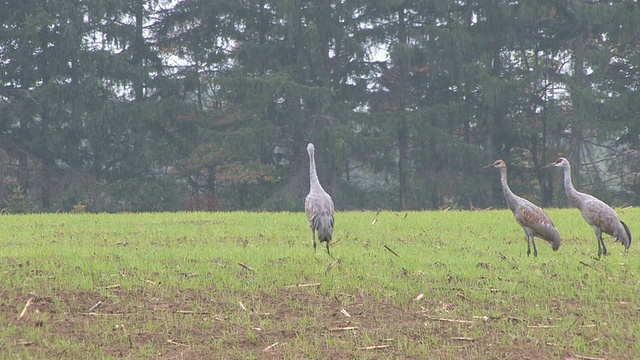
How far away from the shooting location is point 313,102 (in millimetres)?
35469

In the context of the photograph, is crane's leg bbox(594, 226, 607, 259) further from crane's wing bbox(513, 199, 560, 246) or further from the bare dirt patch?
the bare dirt patch

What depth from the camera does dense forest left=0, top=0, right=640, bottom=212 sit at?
1355 inches

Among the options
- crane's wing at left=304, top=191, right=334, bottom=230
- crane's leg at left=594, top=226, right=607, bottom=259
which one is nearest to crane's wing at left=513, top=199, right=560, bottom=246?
crane's leg at left=594, top=226, right=607, bottom=259

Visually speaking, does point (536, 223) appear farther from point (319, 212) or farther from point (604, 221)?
point (319, 212)

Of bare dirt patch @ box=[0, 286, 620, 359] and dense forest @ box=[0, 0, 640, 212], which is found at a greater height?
dense forest @ box=[0, 0, 640, 212]

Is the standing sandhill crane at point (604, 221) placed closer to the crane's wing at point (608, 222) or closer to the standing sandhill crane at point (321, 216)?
the crane's wing at point (608, 222)

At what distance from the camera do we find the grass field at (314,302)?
8.31 m

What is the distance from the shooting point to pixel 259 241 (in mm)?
13984

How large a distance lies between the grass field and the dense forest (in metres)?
22.1

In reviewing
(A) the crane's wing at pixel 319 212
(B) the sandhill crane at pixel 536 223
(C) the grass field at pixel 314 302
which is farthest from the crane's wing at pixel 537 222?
(A) the crane's wing at pixel 319 212

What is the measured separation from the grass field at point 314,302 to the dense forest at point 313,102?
22064 millimetres

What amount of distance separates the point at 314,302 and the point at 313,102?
2648cm

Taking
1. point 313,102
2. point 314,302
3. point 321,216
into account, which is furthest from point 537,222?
point 313,102

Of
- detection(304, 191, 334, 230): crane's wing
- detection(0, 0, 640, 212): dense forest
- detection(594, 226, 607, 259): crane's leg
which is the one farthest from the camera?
detection(0, 0, 640, 212): dense forest
